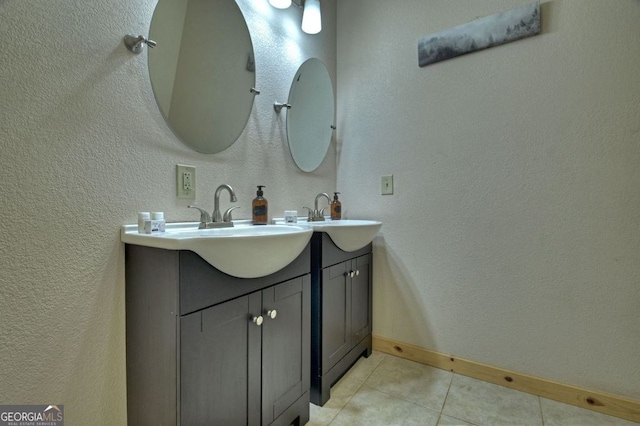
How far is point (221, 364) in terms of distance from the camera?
813 mm

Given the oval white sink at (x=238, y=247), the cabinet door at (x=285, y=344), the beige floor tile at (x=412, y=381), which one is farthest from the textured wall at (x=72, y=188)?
the beige floor tile at (x=412, y=381)

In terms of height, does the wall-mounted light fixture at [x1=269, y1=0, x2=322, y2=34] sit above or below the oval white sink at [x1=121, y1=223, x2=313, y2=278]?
above

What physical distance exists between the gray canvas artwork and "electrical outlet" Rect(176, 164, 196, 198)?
1.34 m

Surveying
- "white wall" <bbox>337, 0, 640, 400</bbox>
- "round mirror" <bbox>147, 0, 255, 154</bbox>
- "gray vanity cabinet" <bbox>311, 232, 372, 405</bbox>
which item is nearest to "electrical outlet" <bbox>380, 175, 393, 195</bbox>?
"white wall" <bbox>337, 0, 640, 400</bbox>

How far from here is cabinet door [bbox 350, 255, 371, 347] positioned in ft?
4.85

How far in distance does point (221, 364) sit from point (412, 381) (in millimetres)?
1033

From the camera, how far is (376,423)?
44.4 inches

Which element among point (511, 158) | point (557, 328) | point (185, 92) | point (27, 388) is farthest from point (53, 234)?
point (557, 328)

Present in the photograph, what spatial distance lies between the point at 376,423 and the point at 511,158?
51.4 inches

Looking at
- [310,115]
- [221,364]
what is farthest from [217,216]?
[310,115]

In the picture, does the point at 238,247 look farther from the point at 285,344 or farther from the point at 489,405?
the point at 489,405

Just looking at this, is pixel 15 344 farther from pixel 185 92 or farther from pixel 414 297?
pixel 414 297

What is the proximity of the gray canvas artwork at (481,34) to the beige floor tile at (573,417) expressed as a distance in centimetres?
165

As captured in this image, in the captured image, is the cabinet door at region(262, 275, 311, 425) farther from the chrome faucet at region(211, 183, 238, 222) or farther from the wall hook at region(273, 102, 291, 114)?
the wall hook at region(273, 102, 291, 114)
